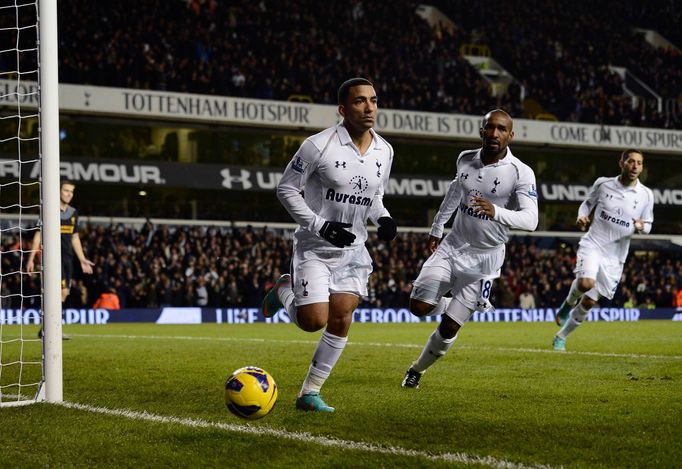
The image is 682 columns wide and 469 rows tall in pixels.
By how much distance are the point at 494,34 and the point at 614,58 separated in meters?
5.85

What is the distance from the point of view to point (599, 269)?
12.2 meters

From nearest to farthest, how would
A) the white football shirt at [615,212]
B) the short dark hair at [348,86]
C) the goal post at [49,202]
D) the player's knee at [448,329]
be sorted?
the short dark hair at [348,86] → the goal post at [49,202] → the player's knee at [448,329] → the white football shirt at [615,212]

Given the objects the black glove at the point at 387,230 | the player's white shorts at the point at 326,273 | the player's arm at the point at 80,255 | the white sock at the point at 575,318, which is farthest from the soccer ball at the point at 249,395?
the player's arm at the point at 80,255

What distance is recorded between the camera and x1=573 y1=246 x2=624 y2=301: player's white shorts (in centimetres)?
1202

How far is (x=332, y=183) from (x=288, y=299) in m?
0.96

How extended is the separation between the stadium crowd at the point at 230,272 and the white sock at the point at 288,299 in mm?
15797

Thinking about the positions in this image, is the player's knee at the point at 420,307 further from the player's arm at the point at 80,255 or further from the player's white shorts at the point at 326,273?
the player's arm at the point at 80,255

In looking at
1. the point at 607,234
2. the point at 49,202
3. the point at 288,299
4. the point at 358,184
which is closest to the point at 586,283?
the point at 607,234

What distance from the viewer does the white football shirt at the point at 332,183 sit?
6277 mm

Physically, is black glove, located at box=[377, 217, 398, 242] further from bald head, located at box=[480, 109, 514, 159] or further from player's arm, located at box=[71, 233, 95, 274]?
player's arm, located at box=[71, 233, 95, 274]

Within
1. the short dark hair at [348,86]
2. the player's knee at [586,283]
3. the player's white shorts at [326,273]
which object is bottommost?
the player's knee at [586,283]

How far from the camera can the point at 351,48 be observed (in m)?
35.9

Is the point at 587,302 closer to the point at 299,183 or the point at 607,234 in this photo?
the point at 607,234

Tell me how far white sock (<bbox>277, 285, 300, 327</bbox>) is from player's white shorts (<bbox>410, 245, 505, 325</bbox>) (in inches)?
51.6
